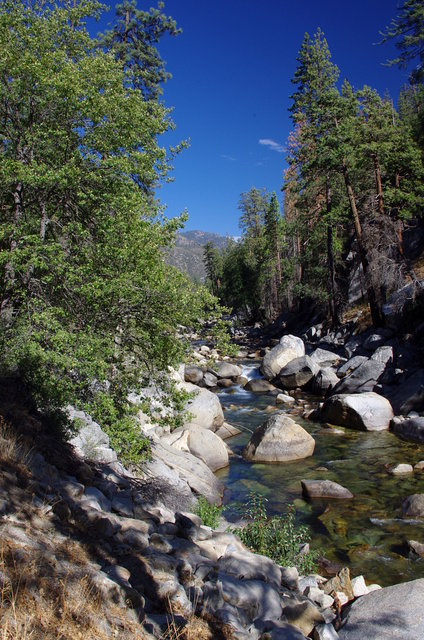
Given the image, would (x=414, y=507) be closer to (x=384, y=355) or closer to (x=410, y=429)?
(x=410, y=429)

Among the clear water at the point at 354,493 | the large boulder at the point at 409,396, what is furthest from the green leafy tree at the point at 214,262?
the clear water at the point at 354,493

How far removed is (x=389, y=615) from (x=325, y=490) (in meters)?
5.51

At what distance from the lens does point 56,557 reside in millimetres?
4148

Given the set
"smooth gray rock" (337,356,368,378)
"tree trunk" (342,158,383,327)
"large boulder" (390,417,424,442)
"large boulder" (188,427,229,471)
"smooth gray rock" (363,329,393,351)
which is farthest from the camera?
"tree trunk" (342,158,383,327)

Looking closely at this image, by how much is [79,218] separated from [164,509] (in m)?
5.82

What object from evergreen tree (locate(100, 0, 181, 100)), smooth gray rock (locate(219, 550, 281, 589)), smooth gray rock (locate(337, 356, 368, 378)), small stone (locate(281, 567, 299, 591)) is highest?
evergreen tree (locate(100, 0, 181, 100))

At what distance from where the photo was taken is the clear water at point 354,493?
7939 mm

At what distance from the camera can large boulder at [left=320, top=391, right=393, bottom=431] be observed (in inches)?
613

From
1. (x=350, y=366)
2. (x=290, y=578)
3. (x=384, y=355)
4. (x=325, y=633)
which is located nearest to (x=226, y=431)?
(x=384, y=355)

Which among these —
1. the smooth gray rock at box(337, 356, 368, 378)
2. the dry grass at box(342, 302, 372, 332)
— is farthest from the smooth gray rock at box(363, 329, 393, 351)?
the dry grass at box(342, 302, 372, 332)

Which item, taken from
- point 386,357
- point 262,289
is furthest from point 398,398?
point 262,289

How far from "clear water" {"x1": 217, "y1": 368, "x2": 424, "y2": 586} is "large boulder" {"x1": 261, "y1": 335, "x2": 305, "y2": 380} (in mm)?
8211

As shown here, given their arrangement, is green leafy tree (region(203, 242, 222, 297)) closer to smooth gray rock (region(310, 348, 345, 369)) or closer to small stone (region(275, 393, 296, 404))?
smooth gray rock (region(310, 348, 345, 369))

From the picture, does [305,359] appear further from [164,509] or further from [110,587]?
[110,587]
